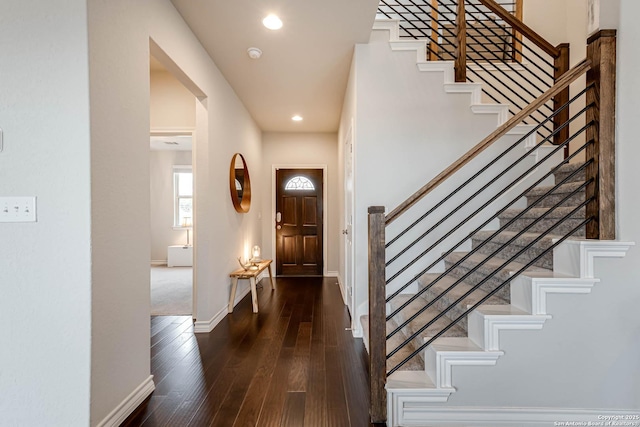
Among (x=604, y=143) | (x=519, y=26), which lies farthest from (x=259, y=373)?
(x=519, y=26)

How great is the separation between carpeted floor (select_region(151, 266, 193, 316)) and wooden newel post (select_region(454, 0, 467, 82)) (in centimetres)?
381

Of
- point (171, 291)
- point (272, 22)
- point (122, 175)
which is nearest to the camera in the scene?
point (122, 175)

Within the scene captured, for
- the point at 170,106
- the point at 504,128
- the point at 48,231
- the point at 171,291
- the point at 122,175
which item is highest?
the point at 170,106

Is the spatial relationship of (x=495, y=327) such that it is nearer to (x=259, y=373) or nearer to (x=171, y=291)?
(x=259, y=373)

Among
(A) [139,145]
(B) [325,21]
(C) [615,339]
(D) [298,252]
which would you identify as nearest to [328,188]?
(D) [298,252]

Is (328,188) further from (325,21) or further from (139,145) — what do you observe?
(139,145)

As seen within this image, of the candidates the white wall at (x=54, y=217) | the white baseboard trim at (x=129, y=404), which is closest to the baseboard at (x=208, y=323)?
the white baseboard trim at (x=129, y=404)

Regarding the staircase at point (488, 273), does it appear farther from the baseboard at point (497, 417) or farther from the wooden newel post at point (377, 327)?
the baseboard at point (497, 417)

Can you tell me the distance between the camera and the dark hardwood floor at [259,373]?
5.90 ft

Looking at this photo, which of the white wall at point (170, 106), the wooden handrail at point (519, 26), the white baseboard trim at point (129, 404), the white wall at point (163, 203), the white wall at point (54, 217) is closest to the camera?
the white wall at point (54, 217)

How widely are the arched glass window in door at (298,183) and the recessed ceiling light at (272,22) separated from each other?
3.40 meters

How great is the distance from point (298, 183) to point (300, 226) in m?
0.80

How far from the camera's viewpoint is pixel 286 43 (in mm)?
2908

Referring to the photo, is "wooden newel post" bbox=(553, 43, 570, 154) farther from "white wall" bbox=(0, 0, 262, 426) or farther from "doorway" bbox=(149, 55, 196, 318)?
"doorway" bbox=(149, 55, 196, 318)
